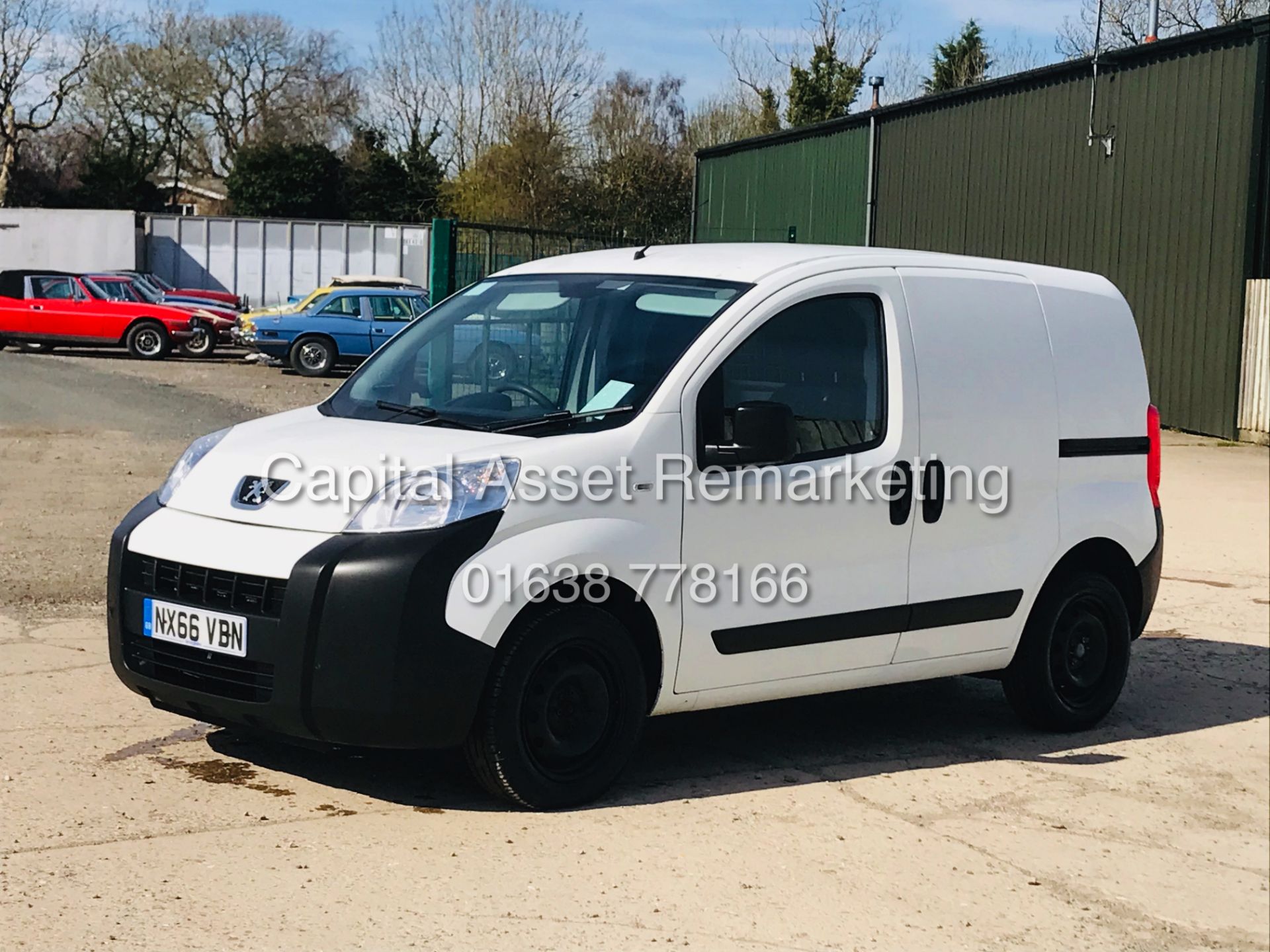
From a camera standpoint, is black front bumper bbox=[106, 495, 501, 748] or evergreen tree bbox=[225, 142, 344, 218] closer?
black front bumper bbox=[106, 495, 501, 748]

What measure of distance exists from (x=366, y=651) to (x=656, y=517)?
1081mm

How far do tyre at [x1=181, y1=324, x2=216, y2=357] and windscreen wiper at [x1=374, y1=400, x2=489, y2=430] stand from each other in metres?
25.2

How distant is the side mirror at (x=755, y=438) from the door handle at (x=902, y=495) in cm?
63

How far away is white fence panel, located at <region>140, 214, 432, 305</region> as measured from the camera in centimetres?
4500

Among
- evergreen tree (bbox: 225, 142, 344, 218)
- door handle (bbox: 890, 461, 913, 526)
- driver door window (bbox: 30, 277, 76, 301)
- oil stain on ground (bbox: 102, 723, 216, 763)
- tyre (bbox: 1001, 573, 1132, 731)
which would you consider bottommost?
oil stain on ground (bbox: 102, 723, 216, 763)

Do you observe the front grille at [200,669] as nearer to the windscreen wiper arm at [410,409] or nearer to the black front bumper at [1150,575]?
the windscreen wiper arm at [410,409]

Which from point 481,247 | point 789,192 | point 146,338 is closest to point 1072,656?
point 481,247

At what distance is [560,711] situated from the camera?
16.9ft

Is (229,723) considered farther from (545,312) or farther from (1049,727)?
(1049,727)

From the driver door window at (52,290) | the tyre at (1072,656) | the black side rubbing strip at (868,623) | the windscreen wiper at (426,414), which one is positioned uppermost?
the driver door window at (52,290)

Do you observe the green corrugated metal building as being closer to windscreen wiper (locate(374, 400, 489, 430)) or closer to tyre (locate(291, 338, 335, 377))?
tyre (locate(291, 338, 335, 377))

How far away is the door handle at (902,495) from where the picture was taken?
19.4 feet

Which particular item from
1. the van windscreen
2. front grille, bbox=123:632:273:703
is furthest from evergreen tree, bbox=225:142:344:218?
front grille, bbox=123:632:273:703

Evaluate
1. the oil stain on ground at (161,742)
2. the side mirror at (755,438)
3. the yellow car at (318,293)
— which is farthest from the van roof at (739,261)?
the yellow car at (318,293)
